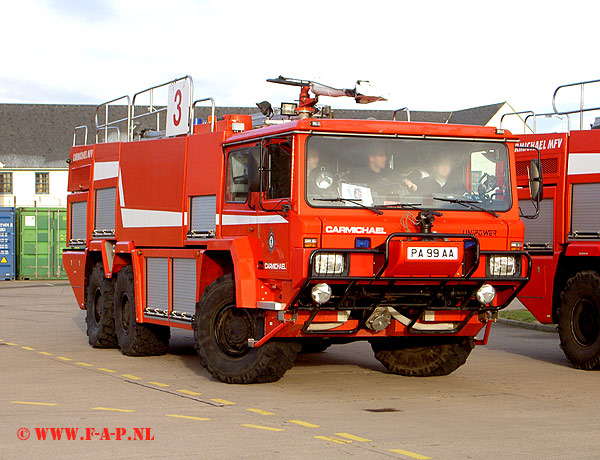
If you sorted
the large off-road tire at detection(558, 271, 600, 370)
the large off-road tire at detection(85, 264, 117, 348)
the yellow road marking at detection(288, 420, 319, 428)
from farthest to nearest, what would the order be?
the large off-road tire at detection(85, 264, 117, 348)
the large off-road tire at detection(558, 271, 600, 370)
the yellow road marking at detection(288, 420, 319, 428)

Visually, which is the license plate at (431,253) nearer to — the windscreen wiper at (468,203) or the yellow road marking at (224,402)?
the windscreen wiper at (468,203)

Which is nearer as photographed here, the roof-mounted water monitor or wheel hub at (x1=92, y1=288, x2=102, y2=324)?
the roof-mounted water monitor

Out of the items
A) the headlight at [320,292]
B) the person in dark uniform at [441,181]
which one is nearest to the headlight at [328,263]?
the headlight at [320,292]

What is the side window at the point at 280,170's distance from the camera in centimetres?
1090

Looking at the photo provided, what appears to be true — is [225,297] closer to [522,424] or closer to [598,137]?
[522,424]

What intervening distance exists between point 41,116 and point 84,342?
2652 inches

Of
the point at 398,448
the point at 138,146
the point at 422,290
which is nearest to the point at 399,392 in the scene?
the point at 422,290

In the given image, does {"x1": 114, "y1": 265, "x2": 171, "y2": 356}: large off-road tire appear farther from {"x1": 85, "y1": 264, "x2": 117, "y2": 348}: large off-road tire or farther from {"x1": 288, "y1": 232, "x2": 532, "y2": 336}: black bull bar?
{"x1": 288, "y1": 232, "x2": 532, "y2": 336}: black bull bar

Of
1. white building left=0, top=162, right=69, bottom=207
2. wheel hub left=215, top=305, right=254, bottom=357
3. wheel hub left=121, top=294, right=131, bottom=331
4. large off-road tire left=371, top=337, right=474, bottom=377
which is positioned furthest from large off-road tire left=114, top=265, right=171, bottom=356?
white building left=0, top=162, right=69, bottom=207

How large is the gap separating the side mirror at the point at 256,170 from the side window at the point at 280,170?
123 millimetres

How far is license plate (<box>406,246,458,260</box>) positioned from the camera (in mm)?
10508

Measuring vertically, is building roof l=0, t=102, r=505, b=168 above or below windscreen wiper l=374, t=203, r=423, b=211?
above

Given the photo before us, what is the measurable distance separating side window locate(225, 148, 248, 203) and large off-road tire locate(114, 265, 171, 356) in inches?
123

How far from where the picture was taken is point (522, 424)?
368 inches
